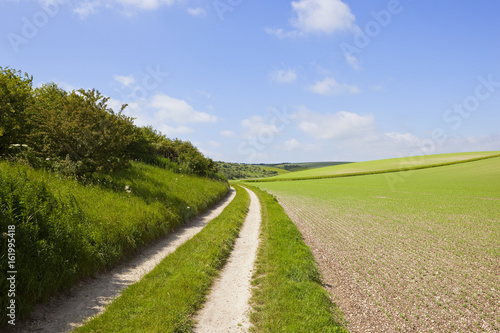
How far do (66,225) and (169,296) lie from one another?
14.3ft

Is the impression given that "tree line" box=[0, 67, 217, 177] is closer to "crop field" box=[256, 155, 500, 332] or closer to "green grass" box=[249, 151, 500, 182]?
"crop field" box=[256, 155, 500, 332]

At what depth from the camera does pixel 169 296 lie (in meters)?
6.54

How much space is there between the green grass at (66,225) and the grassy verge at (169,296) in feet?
5.84

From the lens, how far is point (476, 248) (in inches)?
492

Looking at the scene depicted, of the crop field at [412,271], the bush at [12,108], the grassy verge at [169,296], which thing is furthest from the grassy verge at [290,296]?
the bush at [12,108]

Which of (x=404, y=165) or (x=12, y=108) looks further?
(x=404, y=165)

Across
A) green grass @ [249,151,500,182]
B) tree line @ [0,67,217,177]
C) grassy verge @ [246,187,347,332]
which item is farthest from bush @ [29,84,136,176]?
green grass @ [249,151,500,182]

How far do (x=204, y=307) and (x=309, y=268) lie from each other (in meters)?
4.40

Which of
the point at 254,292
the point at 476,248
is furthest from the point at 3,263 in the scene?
the point at 476,248

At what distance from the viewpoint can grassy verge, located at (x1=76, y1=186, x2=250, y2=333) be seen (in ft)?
17.6

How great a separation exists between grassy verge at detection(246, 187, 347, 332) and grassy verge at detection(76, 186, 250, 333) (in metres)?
1.71

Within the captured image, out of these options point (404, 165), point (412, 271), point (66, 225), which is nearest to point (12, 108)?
point (66, 225)

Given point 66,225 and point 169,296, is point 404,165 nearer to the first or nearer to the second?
point 169,296

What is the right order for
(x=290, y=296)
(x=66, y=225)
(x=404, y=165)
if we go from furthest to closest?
(x=404, y=165) → (x=66, y=225) → (x=290, y=296)
